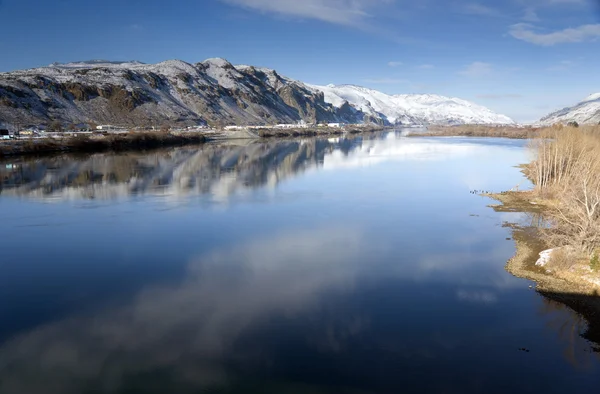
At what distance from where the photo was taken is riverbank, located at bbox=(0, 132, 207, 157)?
38.5 metres

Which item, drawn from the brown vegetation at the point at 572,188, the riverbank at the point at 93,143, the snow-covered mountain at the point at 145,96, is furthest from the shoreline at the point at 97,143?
the brown vegetation at the point at 572,188

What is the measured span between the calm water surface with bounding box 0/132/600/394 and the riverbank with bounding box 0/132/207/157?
2207cm

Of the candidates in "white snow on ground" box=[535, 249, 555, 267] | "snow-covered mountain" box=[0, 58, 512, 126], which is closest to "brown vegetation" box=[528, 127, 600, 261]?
"white snow on ground" box=[535, 249, 555, 267]

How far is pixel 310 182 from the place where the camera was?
95.3 feet

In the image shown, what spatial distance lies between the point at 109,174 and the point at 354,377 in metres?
26.4

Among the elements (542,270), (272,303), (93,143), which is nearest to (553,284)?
(542,270)

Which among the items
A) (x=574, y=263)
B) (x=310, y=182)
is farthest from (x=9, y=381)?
(x=310, y=182)

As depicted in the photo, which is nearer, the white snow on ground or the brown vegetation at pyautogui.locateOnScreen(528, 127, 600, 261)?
the brown vegetation at pyautogui.locateOnScreen(528, 127, 600, 261)

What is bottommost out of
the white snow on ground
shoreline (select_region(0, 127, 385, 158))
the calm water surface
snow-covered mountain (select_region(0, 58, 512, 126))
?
the calm water surface

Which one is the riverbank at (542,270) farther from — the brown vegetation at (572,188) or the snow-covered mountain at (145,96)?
the snow-covered mountain at (145,96)

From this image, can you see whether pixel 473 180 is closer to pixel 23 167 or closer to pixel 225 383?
pixel 225 383

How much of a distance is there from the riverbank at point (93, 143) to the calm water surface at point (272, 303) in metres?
22.1

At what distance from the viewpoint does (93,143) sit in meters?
45.0

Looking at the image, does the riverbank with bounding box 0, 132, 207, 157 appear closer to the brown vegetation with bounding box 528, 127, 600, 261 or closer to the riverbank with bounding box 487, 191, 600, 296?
the riverbank with bounding box 487, 191, 600, 296
